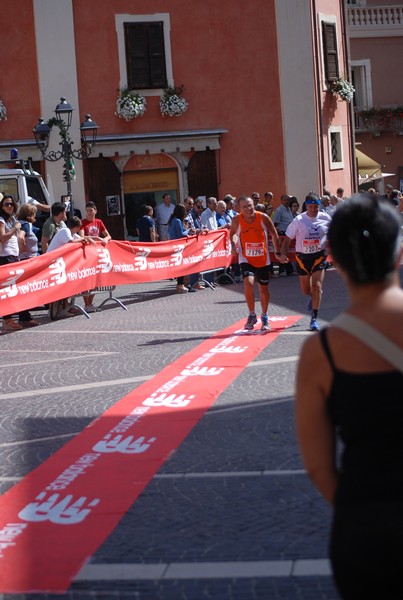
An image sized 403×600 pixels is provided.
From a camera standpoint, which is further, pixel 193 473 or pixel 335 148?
pixel 335 148

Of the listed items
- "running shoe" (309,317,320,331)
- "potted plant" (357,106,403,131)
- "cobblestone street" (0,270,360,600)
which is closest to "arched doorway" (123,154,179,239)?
"cobblestone street" (0,270,360,600)

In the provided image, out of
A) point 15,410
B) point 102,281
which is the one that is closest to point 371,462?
point 15,410

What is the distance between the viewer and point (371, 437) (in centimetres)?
304

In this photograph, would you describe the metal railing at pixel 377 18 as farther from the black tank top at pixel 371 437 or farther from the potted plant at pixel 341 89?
the black tank top at pixel 371 437

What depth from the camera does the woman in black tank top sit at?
295 centimetres

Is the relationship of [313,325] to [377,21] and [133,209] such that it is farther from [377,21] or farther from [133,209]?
[377,21]

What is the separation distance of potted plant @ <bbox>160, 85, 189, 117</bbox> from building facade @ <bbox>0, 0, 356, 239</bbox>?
16cm

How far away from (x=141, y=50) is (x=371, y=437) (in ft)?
97.8

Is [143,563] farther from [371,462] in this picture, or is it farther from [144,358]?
[144,358]

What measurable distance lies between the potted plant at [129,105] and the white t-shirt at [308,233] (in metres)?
17.1

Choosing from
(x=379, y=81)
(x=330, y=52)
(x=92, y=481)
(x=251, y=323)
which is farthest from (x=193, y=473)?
(x=379, y=81)

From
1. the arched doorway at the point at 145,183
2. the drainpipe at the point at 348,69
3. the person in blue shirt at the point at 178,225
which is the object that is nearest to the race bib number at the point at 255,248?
the person in blue shirt at the point at 178,225

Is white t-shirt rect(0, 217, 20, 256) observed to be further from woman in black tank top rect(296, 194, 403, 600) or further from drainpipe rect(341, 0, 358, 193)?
drainpipe rect(341, 0, 358, 193)

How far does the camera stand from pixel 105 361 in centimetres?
1304
